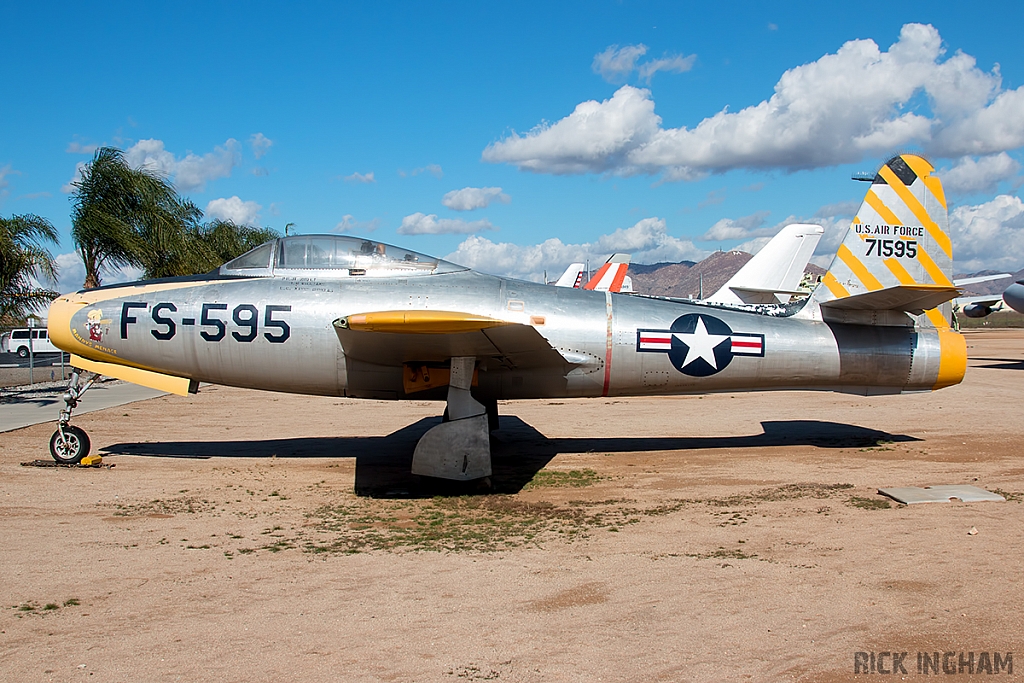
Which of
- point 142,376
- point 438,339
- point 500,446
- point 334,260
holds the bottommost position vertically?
point 500,446

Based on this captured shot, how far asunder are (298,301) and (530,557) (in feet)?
15.8

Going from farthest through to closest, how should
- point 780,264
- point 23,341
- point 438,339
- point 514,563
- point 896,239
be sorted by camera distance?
point 23,341 → point 780,264 → point 896,239 → point 438,339 → point 514,563

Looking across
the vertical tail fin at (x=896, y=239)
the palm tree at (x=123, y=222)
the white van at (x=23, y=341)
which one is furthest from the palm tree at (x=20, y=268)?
the white van at (x=23, y=341)

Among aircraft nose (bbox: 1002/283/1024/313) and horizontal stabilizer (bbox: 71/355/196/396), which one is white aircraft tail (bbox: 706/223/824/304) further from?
horizontal stabilizer (bbox: 71/355/196/396)

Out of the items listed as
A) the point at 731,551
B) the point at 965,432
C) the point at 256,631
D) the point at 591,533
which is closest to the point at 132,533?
the point at 256,631

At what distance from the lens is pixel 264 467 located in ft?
32.6

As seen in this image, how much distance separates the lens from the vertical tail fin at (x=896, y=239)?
1049 cm

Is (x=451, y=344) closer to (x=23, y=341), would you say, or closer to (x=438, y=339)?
(x=438, y=339)

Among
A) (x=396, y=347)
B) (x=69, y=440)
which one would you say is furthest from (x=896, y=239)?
(x=69, y=440)

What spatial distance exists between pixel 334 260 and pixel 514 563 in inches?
204

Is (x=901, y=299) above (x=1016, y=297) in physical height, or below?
below

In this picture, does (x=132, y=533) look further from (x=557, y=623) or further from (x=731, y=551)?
(x=731, y=551)

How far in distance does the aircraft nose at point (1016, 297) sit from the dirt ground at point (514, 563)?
21227 mm

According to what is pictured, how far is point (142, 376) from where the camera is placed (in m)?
9.56
